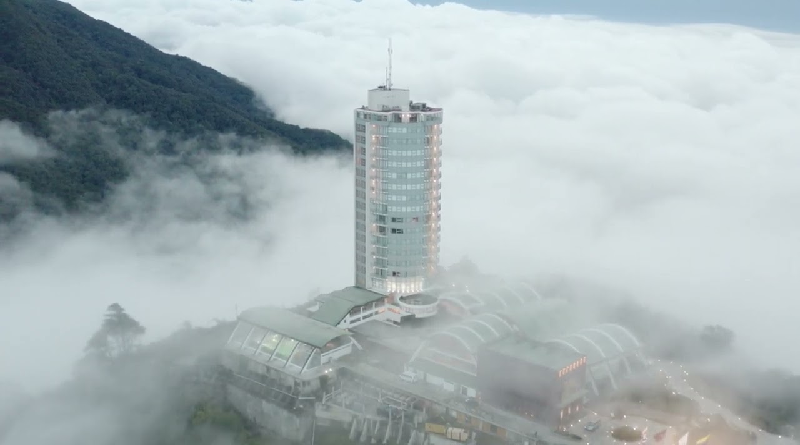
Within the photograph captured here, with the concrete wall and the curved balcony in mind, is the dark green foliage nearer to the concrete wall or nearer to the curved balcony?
the concrete wall

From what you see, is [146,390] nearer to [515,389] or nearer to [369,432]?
[369,432]

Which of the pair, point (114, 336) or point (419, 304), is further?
point (114, 336)

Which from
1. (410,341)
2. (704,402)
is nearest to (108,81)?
(410,341)

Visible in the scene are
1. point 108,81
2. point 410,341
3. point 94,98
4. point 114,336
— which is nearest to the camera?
point 410,341

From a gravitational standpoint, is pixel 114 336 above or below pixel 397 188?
below

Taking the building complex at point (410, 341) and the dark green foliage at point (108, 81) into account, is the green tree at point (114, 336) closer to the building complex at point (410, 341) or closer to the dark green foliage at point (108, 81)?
the building complex at point (410, 341)

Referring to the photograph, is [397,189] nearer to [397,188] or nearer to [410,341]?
[397,188]

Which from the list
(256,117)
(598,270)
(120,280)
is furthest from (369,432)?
(256,117)
